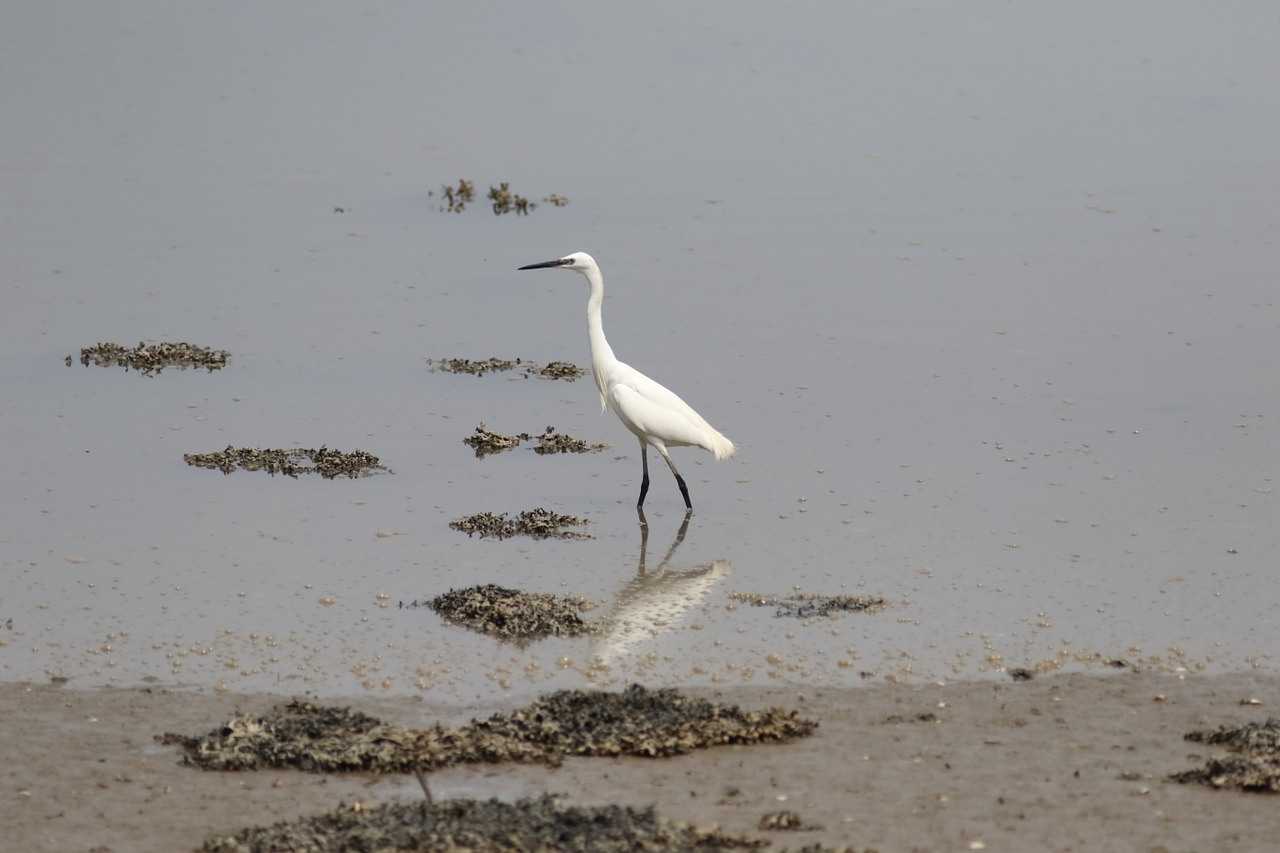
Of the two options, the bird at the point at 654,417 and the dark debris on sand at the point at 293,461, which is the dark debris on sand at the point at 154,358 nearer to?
the dark debris on sand at the point at 293,461

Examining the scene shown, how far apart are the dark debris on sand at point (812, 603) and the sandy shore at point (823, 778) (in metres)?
1.31

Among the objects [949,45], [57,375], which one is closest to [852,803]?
[57,375]

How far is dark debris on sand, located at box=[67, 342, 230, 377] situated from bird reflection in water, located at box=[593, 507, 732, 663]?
242 inches

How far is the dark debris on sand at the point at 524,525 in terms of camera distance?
445 inches

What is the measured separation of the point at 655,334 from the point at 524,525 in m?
6.11

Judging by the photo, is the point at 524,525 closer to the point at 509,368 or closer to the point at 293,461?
the point at 293,461

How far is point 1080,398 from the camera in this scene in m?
15.3

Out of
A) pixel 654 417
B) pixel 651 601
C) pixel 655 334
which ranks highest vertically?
pixel 654 417

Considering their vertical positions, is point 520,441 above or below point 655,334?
below

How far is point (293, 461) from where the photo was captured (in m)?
12.9

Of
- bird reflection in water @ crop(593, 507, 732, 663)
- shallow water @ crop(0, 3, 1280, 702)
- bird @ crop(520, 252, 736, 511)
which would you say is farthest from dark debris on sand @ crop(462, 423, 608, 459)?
bird reflection in water @ crop(593, 507, 732, 663)

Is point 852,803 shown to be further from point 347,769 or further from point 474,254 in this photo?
point 474,254

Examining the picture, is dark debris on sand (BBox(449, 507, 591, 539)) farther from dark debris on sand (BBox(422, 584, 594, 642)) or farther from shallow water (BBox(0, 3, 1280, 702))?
dark debris on sand (BBox(422, 584, 594, 642))

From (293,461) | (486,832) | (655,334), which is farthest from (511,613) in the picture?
(655,334)
